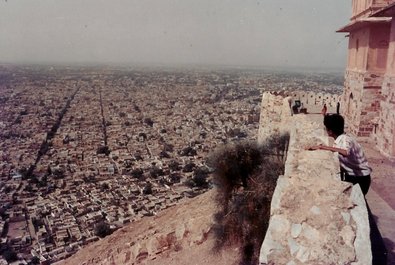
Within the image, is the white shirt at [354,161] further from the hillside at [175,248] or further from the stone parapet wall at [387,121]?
the stone parapet wall at [387,121]

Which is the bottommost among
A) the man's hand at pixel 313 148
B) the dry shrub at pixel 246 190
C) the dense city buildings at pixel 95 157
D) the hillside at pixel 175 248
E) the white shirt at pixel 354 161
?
the dense city buildings at pixel 95 157

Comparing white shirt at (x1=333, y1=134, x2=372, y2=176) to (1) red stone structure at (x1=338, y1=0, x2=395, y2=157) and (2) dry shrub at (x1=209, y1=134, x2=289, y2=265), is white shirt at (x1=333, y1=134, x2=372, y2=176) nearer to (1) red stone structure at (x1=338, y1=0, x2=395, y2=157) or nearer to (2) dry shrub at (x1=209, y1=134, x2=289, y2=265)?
(2) dry shrub at (x1=209, y1=134, x2=289, y2=265)

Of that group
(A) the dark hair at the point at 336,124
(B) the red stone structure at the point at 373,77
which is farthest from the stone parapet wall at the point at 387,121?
(A) the dark hair at the point at 336,124

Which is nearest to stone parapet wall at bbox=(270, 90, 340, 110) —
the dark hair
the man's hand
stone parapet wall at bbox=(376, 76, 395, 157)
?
stone parapet wall at bbox=(376, 76, 395, 157)

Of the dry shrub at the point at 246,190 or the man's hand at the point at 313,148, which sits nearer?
the man's hand at the point at 313,148

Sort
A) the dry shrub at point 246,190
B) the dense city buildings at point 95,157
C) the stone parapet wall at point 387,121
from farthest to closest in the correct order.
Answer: the dense city buildings at point 95,157, the stone parapet wall at point 387,121, the dry shrub at point 246,190

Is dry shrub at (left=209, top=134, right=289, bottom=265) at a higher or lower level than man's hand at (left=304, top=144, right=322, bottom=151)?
lower

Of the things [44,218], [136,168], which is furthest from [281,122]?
[136,168]
